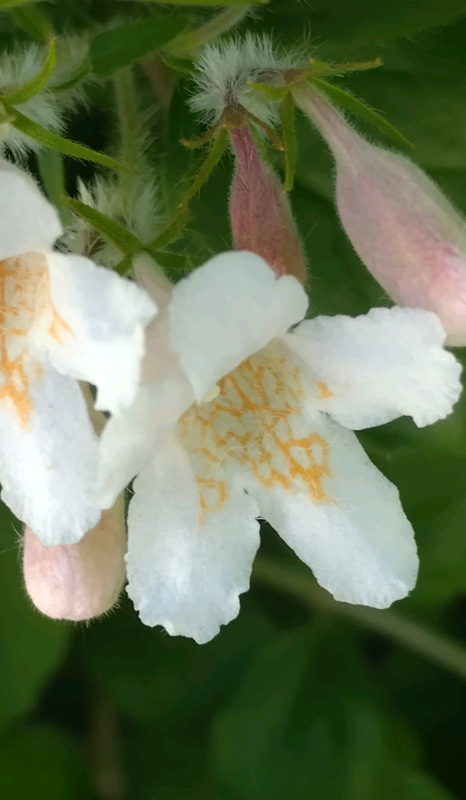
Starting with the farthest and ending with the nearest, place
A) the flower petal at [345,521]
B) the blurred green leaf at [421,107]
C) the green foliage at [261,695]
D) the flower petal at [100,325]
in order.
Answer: the green foliage at [261,695] < the blurred green leaf at [421,107] < the flower petal at [345,521] < the flower petal at [100,325]

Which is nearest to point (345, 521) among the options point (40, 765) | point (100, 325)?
point (100, 325)

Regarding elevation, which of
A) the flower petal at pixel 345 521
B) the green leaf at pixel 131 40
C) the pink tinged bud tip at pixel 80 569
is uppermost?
the green leaf at pixel 131 40

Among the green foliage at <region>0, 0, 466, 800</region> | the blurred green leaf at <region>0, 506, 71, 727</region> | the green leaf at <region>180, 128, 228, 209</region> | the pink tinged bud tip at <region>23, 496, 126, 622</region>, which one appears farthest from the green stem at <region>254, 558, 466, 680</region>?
the green leaf at <region>180, 128, 228, 209</region>

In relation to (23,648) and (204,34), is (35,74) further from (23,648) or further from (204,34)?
(23,648)

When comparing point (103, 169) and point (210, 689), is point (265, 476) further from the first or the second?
point (210, 689)

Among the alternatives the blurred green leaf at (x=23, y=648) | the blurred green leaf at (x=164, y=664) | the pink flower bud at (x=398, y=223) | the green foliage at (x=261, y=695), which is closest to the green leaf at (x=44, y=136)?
the pink flower bud at (x=398, y=223)

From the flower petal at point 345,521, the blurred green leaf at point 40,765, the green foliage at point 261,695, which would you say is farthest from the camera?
the blurred green leaf at point 40,765

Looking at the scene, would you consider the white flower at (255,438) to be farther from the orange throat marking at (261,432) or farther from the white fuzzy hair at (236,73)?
the white fuzzy hair at (236,73)
